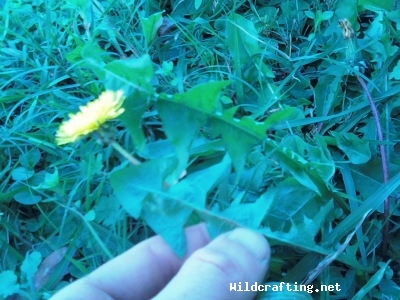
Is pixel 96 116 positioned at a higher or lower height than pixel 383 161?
higher

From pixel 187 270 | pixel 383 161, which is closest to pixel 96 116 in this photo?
pixel 187 270

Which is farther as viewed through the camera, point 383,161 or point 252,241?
point 383,161

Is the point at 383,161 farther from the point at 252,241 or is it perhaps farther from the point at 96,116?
the point at 96,116

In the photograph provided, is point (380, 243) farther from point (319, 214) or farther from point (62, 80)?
point (62, 80)

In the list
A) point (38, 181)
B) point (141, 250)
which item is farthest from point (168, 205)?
point (38, 181)

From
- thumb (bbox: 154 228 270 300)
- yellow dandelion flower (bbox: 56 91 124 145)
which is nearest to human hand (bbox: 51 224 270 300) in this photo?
thumb (bbox: 154 228 270 300)

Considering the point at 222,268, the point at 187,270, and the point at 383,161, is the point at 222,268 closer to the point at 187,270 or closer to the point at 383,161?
the point at 187,270

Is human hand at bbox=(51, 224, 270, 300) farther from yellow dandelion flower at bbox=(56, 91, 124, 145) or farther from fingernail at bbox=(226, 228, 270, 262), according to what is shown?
yellow dandelion flower at bbox=(56, 91, 124, 145)

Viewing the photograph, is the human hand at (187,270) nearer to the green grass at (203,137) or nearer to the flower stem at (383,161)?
the green grass at (203,137)
